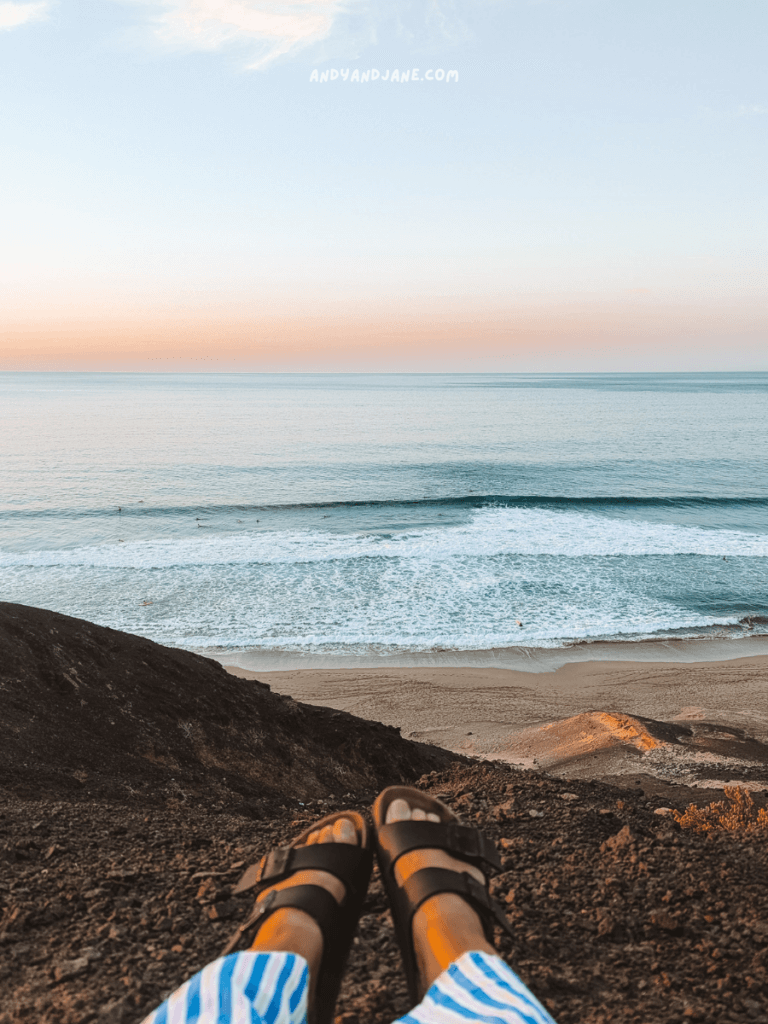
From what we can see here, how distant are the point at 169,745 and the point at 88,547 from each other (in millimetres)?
15660

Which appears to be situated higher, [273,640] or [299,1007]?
[299,1007]

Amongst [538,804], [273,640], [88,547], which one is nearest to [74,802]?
[538,804]

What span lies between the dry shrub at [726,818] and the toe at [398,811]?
189cm

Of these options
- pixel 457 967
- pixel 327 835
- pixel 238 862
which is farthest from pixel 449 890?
pixel 238 862

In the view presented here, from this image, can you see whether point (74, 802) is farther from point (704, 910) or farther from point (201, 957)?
point (704, 910)

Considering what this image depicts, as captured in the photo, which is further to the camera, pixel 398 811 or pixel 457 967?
pixel 398 811

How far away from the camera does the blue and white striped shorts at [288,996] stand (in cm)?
154

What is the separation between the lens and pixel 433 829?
2564 millimetres

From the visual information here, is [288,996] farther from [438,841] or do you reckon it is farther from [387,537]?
[387,537]

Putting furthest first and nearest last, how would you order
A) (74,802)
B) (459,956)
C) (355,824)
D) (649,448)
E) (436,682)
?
(649,448) < (436,682) < (74,802) < (355,824) < (459,956)

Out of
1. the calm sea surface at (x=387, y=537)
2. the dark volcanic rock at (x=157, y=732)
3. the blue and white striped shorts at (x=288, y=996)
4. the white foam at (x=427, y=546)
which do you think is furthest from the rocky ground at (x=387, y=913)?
the white foam at (x=427, y=546)

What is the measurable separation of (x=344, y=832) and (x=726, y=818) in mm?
2484

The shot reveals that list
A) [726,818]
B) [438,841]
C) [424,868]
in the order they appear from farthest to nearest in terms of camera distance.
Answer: [726,818] → [438,841] → [424,868]

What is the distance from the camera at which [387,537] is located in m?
20.3
